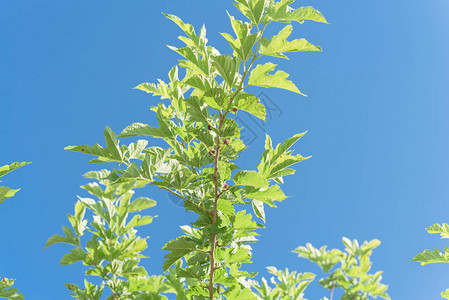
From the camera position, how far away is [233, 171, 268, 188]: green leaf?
6.12 feet

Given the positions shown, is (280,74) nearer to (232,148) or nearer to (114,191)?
(232,148)

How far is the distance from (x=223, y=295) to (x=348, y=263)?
3.07m

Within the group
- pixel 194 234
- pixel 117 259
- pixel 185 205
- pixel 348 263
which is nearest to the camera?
pixel 185 205

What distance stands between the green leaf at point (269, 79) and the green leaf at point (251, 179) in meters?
0.49

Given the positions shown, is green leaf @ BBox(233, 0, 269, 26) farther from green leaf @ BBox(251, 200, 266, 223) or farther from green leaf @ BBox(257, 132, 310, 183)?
green leaf @ BBox(251, 200, 266, 223)

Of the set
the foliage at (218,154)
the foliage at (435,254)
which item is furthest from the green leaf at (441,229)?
the foliage at (218,154)

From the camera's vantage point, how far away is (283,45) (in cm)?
187

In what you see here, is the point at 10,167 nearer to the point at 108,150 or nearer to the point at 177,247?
the point at 108,150

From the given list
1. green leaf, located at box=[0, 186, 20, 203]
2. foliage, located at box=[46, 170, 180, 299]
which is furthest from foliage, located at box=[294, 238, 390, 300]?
green leaf, located at box=[0, 186, 20, 203]

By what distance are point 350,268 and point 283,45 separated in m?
3.56

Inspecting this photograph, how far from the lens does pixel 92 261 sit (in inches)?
109

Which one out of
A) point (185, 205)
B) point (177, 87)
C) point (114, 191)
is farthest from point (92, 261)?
point (177, 87)

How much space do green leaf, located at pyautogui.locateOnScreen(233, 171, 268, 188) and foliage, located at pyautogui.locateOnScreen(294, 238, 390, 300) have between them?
298cm

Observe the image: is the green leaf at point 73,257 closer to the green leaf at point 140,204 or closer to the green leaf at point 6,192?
the green leaf at point 140,204
